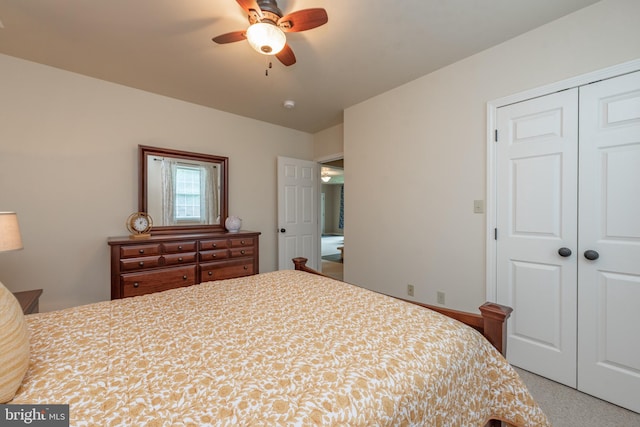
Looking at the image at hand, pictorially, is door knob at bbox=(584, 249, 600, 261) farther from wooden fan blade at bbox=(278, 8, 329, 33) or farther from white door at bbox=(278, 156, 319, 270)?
white door at bbox=(278, 156, 319, 270)

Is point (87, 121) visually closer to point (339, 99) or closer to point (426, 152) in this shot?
point (339, 99)

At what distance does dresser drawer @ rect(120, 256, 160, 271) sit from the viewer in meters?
2.44

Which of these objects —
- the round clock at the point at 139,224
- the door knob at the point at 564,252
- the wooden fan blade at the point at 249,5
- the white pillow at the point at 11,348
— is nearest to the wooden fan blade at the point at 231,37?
the wooden fan blade at the point at 249,5

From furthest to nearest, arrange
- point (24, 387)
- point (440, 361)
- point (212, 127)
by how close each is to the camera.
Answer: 1. point (212, 127)
2. point (440, 361)
3. point (24, 387)

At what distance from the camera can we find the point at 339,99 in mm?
3174

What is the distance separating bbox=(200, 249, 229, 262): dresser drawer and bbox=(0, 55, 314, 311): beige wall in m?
0.89

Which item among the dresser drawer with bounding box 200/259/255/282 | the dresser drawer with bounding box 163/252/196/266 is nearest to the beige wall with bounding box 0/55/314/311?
the dresser drawer with bounding box 163/252/196/266

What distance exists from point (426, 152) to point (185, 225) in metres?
2.89

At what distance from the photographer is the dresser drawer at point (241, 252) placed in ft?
10.4

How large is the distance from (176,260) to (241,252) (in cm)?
72

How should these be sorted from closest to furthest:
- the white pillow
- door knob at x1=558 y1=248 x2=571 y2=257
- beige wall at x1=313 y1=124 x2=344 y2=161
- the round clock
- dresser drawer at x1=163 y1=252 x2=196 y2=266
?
the white pillow < door knob at x1=558 y1=248 x2=571 y2=257 < dresser drawer at x1=163 y1=252 x2=196 y2=266 < the round clock < beige wall at x1=313 y1=124 x2=344 y2=161

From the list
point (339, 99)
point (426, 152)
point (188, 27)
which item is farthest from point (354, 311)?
point (339, 99)

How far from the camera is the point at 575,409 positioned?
1.64 metres

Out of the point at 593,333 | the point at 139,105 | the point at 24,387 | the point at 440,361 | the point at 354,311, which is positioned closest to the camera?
the point at 24,387
